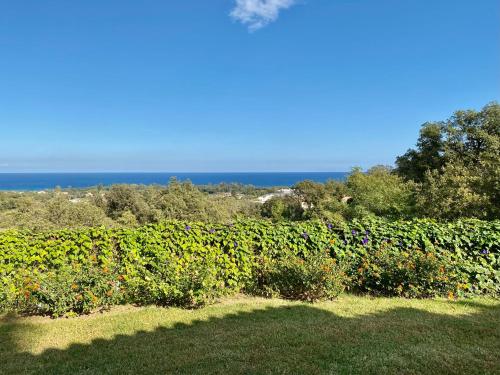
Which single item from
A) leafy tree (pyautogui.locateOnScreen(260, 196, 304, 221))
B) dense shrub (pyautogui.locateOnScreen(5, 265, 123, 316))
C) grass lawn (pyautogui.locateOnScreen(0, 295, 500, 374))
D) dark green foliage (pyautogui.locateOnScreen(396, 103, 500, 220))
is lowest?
leafy tree (pyautogui.locateOnScreen(260, 196, 304, 221))

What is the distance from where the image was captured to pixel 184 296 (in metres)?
5.16

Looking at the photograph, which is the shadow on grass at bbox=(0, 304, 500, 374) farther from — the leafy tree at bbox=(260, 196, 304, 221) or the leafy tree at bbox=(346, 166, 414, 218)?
the leafy tree at bbox=(260, 196, 304, 221)

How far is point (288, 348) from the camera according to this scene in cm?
379

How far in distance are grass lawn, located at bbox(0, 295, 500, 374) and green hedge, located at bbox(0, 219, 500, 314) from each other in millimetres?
328

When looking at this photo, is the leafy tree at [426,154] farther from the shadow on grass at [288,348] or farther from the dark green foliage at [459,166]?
the shadow on grass at [288,348]

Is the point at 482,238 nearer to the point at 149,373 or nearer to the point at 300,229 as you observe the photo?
the point at 300,229

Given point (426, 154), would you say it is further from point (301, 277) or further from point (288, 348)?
point (288, 348)

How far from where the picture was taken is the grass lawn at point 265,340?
11.2ft

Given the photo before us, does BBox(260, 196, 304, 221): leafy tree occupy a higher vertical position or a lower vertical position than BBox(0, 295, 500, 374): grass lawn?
lower

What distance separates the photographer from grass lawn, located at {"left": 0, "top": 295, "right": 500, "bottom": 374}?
11.2 ft

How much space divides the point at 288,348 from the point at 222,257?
2.22 m

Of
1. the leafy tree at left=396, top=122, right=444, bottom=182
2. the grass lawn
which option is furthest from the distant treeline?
the grass lawn

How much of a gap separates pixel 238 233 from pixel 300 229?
3.65 ft

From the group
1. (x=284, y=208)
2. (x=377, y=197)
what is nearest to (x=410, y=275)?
(x=377, y=197)
